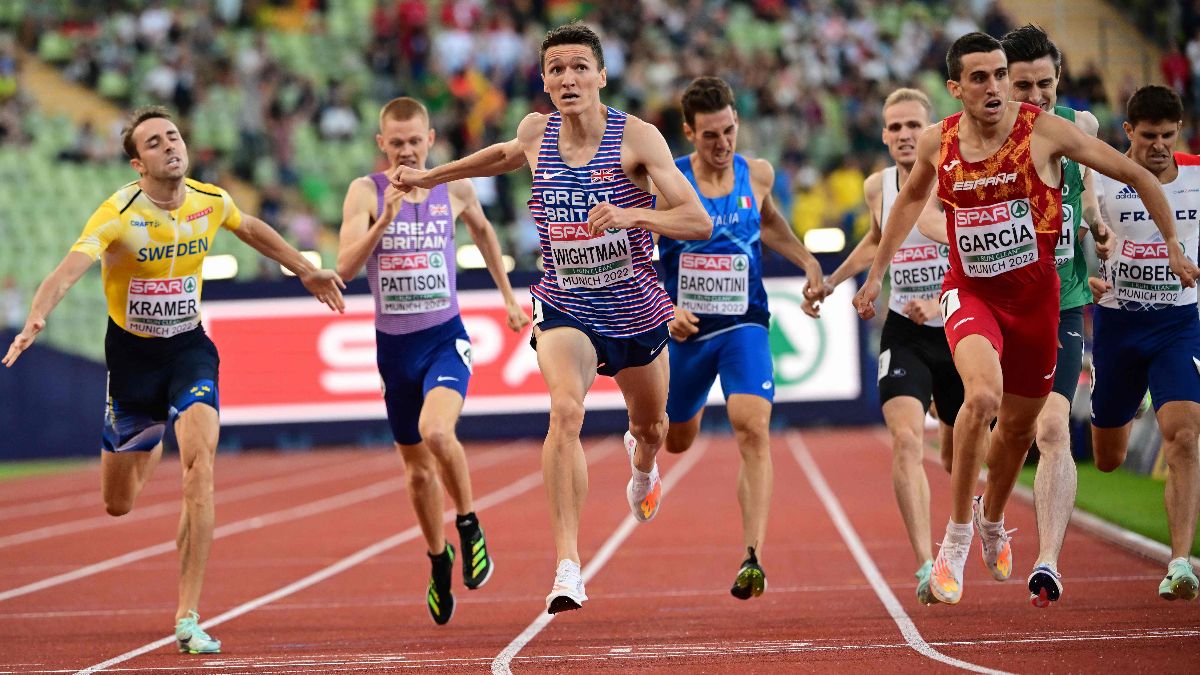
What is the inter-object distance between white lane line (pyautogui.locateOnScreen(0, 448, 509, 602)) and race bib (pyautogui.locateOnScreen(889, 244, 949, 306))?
479cm

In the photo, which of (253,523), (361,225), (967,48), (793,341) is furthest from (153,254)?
(793,341)

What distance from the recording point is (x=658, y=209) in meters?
6.41

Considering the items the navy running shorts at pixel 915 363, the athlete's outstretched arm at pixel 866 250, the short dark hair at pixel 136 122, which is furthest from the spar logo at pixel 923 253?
the short dark hair at pixel 136 122

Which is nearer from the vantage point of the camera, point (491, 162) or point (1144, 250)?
point (491, 162)

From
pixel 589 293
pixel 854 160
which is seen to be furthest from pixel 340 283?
pixel 854 160

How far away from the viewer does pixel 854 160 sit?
20844mm

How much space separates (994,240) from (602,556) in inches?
194

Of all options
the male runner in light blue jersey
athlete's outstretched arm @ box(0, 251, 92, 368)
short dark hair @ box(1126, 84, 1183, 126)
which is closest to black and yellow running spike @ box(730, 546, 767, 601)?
the male runner in light blue jersey

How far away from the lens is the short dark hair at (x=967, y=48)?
6137 mm

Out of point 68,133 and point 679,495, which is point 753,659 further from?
point 68,133

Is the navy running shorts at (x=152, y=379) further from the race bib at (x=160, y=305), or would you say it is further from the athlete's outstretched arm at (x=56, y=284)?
the athlete's outstretched arm at (x=56, y=284)

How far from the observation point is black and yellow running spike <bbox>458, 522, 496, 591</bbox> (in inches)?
304

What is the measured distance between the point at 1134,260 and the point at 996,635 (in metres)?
1.89

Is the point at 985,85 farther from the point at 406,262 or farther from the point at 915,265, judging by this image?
the point at 406,262
